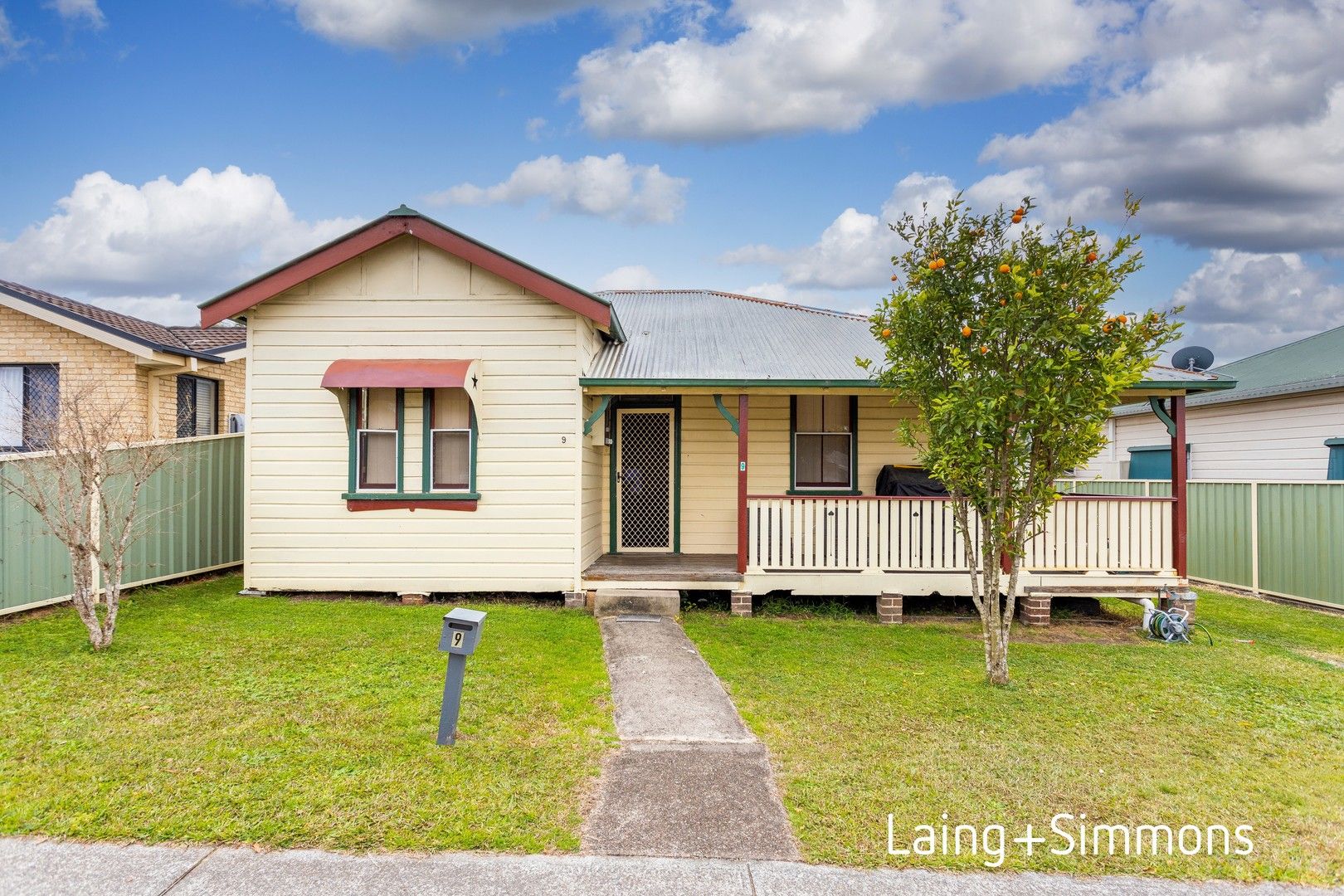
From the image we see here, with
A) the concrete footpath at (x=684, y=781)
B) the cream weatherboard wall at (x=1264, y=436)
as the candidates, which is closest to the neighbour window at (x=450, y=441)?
the concrete footpath at (x=684, y=781)

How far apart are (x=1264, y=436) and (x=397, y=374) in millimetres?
14050

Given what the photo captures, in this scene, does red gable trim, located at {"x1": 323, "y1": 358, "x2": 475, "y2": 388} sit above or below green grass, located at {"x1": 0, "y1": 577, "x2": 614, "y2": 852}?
above

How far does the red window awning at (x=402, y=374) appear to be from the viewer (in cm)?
788

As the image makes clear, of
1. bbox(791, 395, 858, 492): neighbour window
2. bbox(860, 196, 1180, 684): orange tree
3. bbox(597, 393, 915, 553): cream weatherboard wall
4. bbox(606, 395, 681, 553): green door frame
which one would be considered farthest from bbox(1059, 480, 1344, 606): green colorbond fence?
bbox(606, 395, 681, 553): green door frame

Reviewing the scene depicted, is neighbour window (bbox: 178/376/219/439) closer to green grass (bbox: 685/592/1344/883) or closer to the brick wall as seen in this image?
the brick wall

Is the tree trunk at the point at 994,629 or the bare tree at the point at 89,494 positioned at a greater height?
the bare tree at the point at 89,494

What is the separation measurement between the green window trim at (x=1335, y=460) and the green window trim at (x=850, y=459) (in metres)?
7.09

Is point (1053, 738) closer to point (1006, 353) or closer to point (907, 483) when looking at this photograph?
point (1006, 353)

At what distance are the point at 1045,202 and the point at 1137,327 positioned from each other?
1.19 meters

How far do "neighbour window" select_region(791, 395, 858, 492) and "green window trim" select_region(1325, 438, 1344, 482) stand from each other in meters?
7.21

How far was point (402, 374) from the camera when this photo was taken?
804 centimetres

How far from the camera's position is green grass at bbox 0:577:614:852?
3203mm

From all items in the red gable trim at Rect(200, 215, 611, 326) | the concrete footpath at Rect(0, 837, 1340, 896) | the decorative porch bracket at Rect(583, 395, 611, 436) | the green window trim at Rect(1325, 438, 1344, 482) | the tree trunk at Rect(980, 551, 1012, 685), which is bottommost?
the concrete footpath at Rect(0, 837, 1340, 896)

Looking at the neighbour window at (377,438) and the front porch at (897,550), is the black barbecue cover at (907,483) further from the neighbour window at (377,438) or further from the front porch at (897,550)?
the neighbour window at (377,438)
